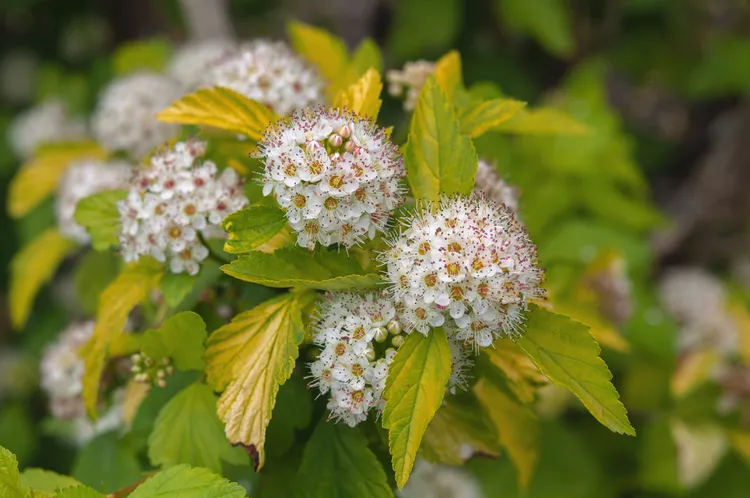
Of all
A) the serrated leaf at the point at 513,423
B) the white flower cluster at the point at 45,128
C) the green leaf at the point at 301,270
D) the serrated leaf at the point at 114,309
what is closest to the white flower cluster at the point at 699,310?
the serrated leaf at the point at 513,423

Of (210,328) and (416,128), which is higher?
(416,128)

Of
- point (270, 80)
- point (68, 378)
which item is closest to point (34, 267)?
point (68, 378)

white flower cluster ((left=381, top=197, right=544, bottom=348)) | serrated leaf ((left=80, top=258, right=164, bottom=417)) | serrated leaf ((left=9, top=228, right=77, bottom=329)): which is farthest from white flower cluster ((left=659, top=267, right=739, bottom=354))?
serrated leaf ((left=9, top=228, right=77, bottom=329))

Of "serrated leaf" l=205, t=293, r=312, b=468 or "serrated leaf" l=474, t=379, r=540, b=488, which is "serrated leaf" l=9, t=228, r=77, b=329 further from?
"serrated leaf" l=474, t=379, r=540, b=488

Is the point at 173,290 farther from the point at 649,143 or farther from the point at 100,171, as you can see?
the point at 649,143

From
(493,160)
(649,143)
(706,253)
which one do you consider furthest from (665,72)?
(493,160)

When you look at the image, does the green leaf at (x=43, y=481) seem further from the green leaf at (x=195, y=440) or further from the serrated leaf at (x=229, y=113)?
the serrated leaf at (x=229, y=113)

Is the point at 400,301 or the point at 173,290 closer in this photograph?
the point at 400,301
